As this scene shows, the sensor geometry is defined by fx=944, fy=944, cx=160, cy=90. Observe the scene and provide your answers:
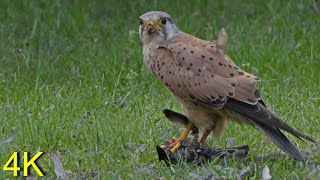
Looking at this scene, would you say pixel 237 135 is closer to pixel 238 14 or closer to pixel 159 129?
pixel 159 129

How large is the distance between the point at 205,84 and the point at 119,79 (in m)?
1.98

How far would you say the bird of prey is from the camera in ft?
21.1

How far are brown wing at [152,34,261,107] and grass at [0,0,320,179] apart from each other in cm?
48

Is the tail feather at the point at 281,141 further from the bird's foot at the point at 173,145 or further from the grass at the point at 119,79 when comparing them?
the bird's foot at the point at 173,145

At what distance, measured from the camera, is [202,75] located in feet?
21.8

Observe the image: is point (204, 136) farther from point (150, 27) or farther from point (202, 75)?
point (150, 27)

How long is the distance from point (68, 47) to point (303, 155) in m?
3.61

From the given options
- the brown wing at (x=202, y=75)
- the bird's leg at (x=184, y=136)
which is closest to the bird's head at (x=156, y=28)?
the brown wing at (x=202, y=75)

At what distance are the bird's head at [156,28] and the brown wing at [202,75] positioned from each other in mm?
133

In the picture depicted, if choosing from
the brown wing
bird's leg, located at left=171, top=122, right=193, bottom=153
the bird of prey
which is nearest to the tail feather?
the bird of prey

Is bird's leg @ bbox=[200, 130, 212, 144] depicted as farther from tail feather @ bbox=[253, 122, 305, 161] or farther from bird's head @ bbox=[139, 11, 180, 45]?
bird's head @ bbox=[139, 11, 180, 45]

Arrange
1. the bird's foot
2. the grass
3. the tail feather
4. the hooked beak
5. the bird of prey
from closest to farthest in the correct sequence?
the tail feather, the bird of prey, the bird's foot, the grass, the hooked beak

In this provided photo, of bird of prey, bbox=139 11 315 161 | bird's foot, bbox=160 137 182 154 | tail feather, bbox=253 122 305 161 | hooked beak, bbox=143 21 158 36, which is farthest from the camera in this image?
hooked beak, bbox=143 21 158 36

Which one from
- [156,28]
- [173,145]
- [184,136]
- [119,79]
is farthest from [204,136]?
[119,79]
